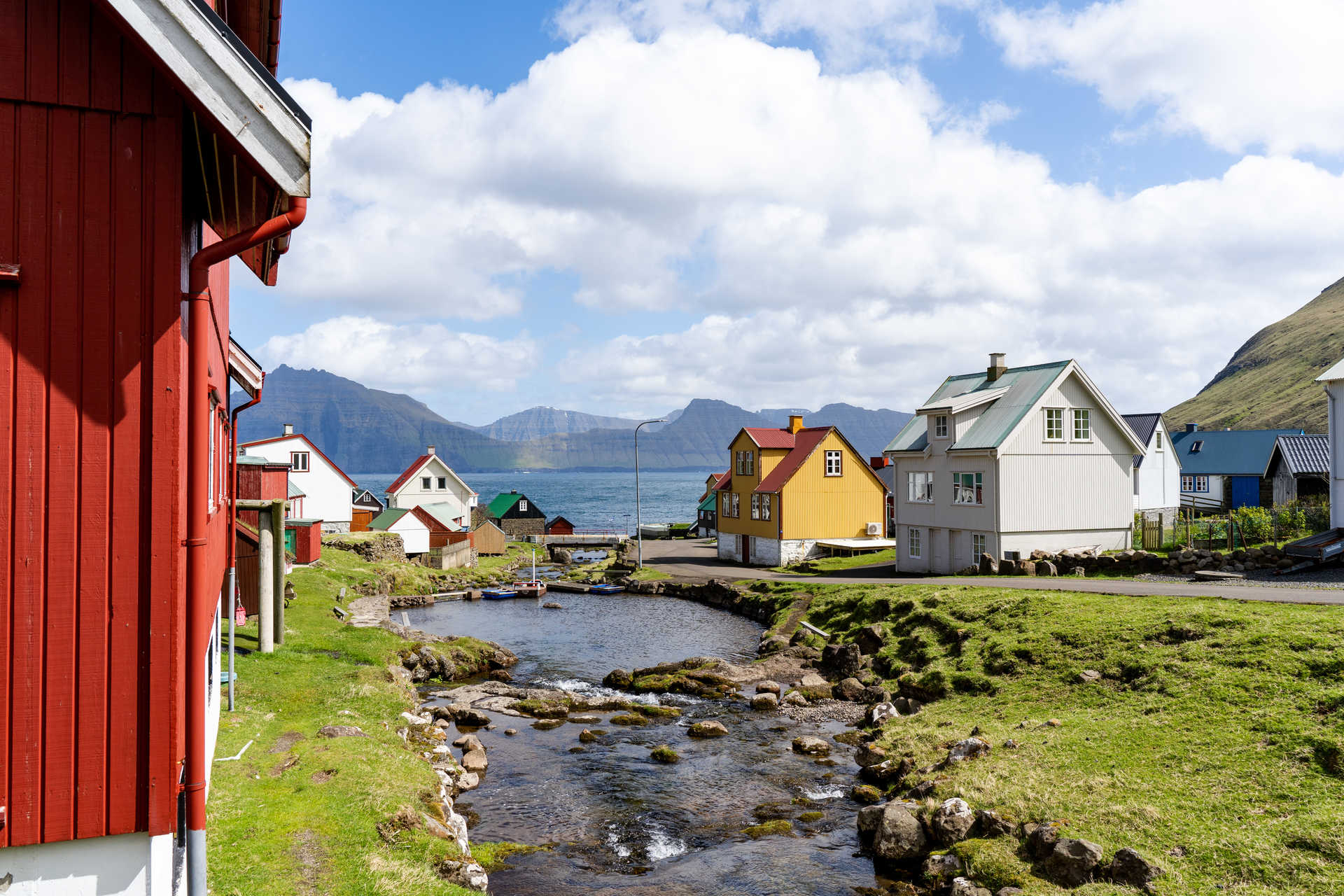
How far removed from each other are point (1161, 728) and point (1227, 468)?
228 ft

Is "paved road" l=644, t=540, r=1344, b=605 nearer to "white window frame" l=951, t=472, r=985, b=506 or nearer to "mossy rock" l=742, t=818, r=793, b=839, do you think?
"white window frame" l=951, t=472, r=985, b=506

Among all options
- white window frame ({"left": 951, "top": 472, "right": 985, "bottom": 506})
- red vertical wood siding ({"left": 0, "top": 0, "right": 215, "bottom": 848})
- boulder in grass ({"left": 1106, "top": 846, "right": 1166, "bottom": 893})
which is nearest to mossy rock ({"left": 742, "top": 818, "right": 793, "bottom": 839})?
boulder in grass ({"left": 1106, "top": 846, "right": 1166, "bottom": 893})

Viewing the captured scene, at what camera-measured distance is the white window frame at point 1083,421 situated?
4247cm

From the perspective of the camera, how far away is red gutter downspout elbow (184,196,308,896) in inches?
288

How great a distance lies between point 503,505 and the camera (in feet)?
337

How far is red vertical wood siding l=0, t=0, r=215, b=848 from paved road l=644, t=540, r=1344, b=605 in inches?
1139

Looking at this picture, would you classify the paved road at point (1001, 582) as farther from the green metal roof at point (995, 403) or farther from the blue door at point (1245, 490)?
the blue door at point (1245, 490)

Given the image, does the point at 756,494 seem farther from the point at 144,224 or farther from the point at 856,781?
the point at 144,224

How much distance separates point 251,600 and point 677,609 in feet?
87.3

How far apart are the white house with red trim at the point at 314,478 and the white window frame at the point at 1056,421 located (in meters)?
51.6

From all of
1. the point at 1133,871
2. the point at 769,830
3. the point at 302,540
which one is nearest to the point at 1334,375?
the point at 1133,871

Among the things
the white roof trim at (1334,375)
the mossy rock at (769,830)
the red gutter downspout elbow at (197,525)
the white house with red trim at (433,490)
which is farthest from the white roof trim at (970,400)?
the white house with red trim at (433,490)

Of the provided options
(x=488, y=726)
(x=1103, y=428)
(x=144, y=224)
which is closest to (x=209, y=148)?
(x=144, y=224)

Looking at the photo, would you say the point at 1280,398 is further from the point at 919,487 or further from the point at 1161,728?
the point at 1161,728
